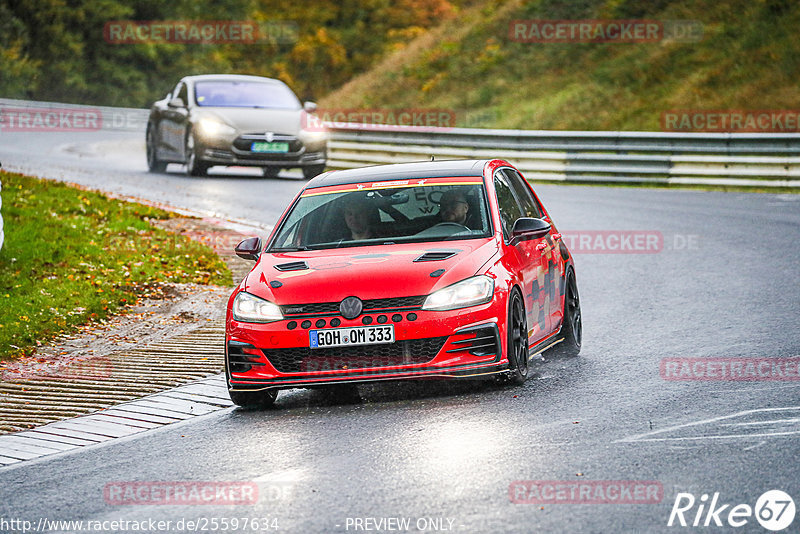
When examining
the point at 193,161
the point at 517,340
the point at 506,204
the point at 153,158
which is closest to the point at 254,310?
the point at 517,340

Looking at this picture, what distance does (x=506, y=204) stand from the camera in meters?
9.72

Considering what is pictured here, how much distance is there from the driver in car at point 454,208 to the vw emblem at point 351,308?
1378 millimetres

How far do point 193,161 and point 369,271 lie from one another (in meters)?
16.4

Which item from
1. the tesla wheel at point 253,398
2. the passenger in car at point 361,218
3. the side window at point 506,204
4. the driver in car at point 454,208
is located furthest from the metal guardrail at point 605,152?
the tesla wheel at point 253,398

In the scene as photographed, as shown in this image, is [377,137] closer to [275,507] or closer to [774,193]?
[774,193]

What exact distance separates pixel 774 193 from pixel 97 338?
13.9 meters

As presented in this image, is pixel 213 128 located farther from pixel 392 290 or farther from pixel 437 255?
pixel 392 290

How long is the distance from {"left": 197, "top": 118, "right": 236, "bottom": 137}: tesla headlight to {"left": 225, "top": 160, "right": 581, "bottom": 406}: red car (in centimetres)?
1406

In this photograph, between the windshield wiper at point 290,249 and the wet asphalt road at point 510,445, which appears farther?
the windshield wiper at point 290,249

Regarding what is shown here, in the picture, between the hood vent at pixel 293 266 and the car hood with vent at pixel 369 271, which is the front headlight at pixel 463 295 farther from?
the hood vent at pixel 293 266

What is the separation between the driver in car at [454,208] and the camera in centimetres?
935

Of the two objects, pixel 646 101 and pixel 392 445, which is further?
pixel 646 101

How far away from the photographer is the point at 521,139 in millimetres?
25328

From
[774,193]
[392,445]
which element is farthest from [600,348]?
[774,193]
